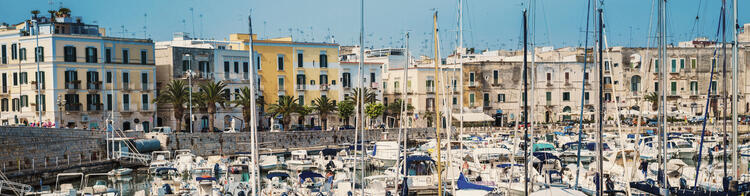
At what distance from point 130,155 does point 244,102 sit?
12.3 m

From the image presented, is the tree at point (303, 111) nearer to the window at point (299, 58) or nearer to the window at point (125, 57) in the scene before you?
the window at point (299, 58)

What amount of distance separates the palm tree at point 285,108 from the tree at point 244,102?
1689mm

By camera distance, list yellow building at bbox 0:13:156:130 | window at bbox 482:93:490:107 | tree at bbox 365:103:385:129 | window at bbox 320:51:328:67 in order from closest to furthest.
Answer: yellow building at bbox 0:13:156:130 → window at bbox 320:51:328:67 → tree at bbox 365:103:385:129 → window at bbox 482:93:490:107

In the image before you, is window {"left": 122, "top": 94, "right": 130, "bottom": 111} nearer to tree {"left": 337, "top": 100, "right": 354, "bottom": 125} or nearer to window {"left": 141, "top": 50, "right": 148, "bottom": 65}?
window {"left": 141, "top": 50, "right": 148, "bottom": 65}

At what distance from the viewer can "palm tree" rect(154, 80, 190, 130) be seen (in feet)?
177

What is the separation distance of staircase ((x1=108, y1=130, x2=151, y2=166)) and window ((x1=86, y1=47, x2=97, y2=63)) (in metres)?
8.19

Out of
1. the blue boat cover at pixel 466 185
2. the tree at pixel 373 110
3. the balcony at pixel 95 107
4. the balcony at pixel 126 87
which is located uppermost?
the balcony at pixel 126 87

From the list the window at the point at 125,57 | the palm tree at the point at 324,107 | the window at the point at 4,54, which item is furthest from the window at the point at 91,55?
the palm tree at the point at 324,107

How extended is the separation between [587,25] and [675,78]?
4861 centimetres

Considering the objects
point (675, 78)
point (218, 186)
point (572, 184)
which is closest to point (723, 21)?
point (572, 184)

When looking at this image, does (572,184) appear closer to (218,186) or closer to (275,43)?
(218,186)

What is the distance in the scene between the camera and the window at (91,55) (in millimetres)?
52656

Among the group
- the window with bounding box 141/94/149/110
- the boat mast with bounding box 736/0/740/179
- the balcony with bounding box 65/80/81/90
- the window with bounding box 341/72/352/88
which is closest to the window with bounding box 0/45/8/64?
the balcony with bounding box 65/80/81/90

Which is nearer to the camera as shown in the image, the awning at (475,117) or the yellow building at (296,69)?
the yellow building at (296,69)
